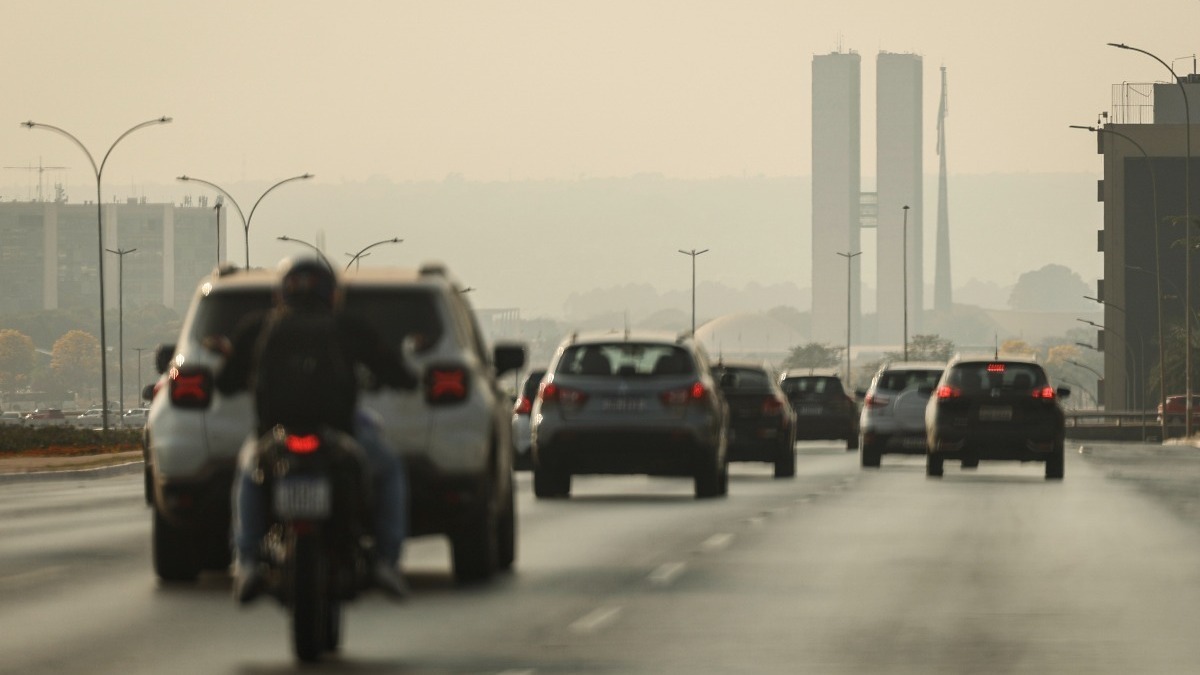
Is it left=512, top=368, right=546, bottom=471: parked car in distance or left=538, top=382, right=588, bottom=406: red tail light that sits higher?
left=538, top=382, right=588, bottom=406: red tail light

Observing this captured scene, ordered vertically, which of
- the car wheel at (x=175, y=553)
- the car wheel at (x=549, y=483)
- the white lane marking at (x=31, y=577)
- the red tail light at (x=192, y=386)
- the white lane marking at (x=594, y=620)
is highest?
the red tail light at (x=192, y=386)

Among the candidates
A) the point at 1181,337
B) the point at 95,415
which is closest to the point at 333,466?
the point at 1181,337

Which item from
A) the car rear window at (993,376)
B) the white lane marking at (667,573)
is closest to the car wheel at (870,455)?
the car rear window at (993,376)

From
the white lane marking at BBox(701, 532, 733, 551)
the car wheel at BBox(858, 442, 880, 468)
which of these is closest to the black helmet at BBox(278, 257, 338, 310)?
the white lane marking at BBox(701, 532, 733, 551)

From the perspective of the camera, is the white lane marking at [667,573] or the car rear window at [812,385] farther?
the car rear window at [812,385]

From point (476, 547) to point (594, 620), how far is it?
A: 1915 mm

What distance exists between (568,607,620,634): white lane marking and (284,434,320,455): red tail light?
2.45 m

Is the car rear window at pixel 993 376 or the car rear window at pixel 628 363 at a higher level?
the car rear window at pixel 628 363

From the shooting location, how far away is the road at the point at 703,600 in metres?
12.0

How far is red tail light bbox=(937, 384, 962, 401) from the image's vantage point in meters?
33.8

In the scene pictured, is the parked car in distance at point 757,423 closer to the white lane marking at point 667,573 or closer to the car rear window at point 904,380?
the car rear window at point 904,380

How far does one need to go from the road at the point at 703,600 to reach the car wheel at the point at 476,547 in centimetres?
15

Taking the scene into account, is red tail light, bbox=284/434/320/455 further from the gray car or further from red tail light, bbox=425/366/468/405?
the gray car

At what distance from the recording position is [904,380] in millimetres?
40188
